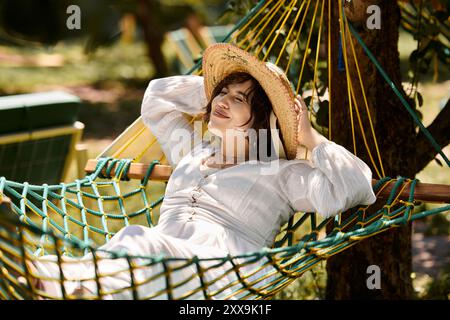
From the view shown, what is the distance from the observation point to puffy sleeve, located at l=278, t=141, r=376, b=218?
8.05 ft

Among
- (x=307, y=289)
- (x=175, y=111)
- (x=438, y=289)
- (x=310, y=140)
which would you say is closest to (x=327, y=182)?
(x=310, y=140)

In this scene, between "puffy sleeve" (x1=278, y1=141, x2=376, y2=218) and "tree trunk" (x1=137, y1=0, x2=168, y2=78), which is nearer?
"puffy sleeve" (x1=278, y1=141, x2=376, y2=218)

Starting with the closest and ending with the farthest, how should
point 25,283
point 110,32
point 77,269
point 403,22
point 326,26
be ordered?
point 25,283
point 77,269
point 326,26
point 403,22
point 110,32

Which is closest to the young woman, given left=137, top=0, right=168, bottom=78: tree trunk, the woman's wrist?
the woman's wrist

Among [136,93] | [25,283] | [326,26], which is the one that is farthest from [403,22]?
[136,93]

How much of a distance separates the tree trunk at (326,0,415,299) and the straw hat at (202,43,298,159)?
14.3 inches

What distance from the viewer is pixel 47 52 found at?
10.4m

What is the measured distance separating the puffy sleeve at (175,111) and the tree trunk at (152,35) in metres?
5.26

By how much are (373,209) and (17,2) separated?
326 inches

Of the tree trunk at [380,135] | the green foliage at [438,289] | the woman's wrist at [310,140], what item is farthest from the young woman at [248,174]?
the green foliage at [438,289]

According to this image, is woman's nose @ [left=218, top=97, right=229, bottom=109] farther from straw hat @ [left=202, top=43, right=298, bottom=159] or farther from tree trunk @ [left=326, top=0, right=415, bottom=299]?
tree trunk @ [left=326, top=0, right=415, bottom=299]

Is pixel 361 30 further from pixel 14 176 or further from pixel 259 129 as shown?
pixel 14 176

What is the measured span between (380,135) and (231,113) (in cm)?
58

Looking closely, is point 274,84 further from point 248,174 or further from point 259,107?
point 248,174
